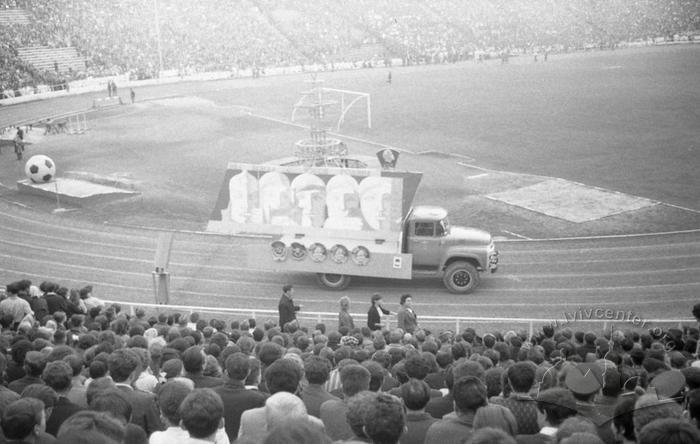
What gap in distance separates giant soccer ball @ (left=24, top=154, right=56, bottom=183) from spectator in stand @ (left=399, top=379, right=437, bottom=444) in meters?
32.2

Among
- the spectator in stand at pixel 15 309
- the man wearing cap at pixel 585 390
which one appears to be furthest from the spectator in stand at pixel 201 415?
the spectator in stand at pixel 15 309

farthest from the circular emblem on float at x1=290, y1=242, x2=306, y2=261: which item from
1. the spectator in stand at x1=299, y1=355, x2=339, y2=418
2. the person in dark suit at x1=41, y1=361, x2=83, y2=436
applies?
the person in dark suit at x1=41, y1=361, x2=83, y2=436

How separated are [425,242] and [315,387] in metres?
15.0

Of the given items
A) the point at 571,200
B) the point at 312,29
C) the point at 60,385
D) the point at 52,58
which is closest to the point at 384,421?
the point at 60,385

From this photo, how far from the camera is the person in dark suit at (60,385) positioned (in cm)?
709

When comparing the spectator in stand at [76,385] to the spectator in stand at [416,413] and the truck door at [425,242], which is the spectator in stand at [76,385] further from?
the truck door at [425,242]

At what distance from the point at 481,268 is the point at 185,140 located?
29.4 meters

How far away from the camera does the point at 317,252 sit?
74.7 ft

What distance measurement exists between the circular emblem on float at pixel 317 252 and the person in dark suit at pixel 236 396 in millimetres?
15049

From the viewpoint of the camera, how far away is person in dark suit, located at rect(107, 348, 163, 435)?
291 inches

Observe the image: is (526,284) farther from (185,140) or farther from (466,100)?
(466,100)

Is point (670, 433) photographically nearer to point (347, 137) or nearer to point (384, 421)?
point (384, 421)

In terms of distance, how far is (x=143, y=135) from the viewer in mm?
49031

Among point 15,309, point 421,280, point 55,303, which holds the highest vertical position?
point 15,309
